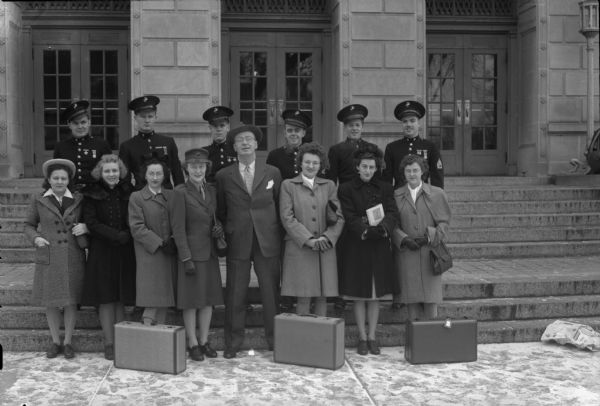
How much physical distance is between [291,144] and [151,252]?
1.89m

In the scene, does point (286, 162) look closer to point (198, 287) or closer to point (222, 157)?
point (222, 157)

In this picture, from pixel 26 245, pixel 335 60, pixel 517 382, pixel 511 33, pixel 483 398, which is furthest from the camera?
pixel 511 33

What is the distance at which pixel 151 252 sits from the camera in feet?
19.9

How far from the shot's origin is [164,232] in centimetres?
618

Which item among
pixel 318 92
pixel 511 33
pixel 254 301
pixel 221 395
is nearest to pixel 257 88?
pixel 318 92

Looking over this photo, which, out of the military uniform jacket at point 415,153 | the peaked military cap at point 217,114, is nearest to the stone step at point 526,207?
the military uniform jacket at point 415,153

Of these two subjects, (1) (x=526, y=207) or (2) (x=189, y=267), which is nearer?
(2) (x=189, y=267)

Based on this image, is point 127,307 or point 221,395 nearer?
point 221,395

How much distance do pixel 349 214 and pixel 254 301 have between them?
1.49 m

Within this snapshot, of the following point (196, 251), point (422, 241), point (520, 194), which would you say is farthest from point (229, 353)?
point (520, 194)

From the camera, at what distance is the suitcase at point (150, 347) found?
5.70 meters

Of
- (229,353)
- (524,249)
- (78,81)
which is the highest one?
(78,81)

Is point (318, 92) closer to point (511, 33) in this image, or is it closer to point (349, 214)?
point (511, 33)

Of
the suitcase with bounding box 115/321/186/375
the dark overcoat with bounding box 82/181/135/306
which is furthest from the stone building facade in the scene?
the suitcase with bounding box 115/321/186/375
